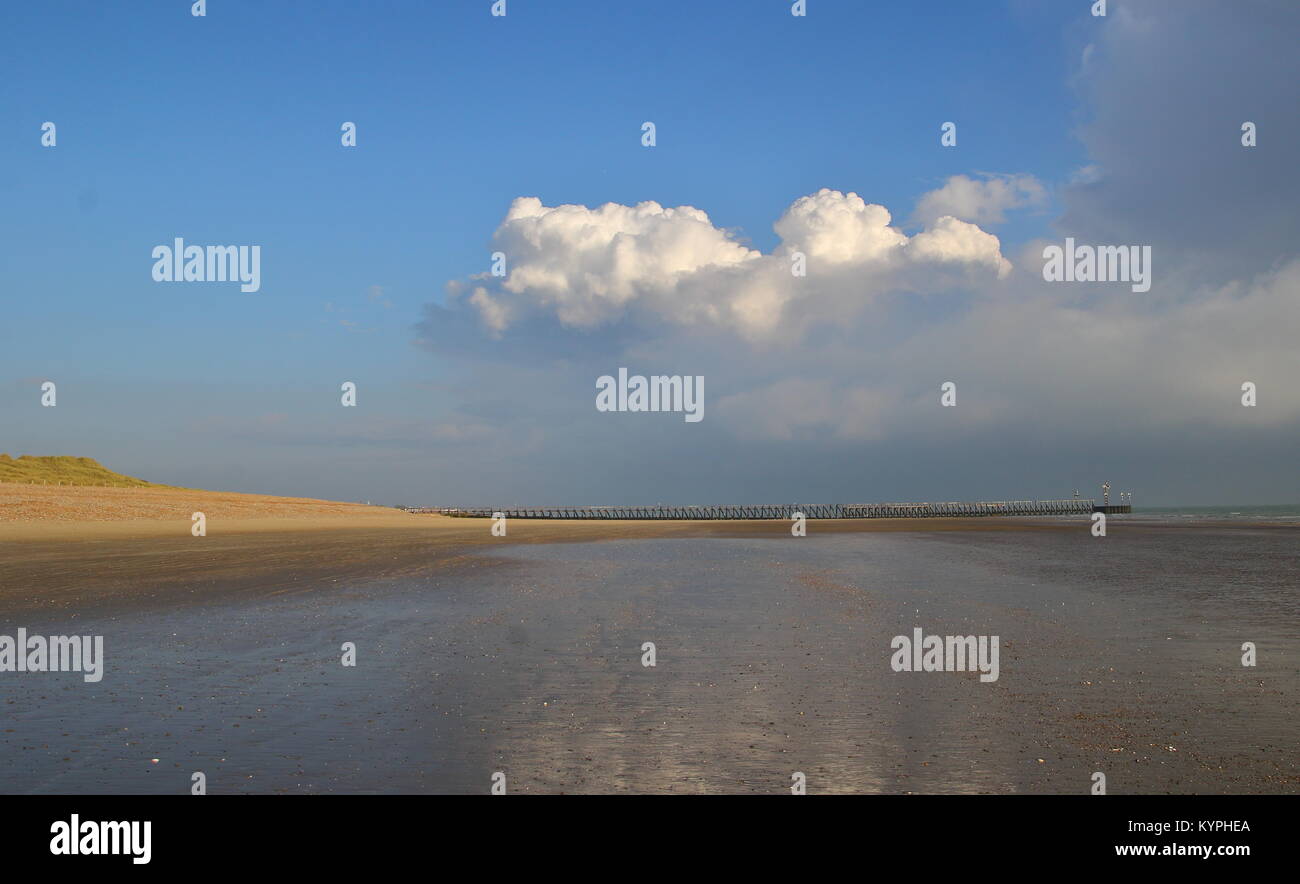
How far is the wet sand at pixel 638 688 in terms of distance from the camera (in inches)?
335

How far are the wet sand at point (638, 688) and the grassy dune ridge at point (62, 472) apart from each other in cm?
11782

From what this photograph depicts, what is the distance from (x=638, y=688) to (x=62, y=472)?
15786 cm

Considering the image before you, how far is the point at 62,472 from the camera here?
139125 millimetres

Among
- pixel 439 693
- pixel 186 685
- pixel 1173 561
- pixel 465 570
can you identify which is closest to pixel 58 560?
pixel 465 570

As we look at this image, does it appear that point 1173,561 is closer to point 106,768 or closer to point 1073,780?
point 1073,780

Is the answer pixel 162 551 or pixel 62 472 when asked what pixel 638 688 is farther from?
pixel 62 472

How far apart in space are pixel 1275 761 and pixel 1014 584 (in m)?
19.0

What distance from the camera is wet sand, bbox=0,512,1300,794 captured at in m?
8.50

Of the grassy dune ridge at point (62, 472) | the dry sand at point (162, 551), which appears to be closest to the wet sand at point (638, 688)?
the dry sand at point (162, 551)

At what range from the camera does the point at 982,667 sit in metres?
13.8

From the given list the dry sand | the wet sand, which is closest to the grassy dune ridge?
the dry sand

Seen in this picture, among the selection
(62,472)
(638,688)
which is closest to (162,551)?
(638,688)

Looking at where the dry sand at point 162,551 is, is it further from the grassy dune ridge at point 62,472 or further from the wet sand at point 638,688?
the grassy dune ridge at point 62,472

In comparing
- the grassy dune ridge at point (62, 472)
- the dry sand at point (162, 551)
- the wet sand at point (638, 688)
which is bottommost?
the wet sand at point (638, 688)
